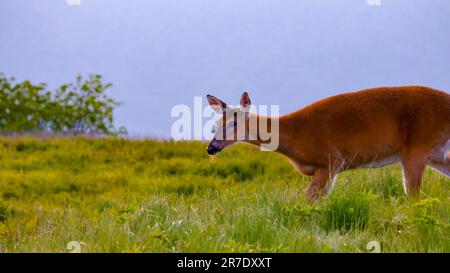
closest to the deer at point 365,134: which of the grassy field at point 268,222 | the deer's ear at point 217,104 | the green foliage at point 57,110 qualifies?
the deer's ear at point 217,104

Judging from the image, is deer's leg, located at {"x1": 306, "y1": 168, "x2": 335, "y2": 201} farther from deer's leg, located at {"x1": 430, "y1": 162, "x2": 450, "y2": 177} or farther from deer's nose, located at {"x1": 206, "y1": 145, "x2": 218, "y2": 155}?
deer's leg, located at {"x1": 430, "y1": 162, "x2": 450, "y2": 177}

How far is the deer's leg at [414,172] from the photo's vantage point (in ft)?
30.5

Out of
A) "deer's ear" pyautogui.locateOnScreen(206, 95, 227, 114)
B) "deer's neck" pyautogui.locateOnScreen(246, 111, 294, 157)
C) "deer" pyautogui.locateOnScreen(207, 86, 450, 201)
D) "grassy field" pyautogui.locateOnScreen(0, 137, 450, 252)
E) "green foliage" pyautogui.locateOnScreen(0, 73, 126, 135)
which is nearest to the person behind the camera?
"grassy field" pyautogui.locateOnScreen(0, 137, 450, 252)

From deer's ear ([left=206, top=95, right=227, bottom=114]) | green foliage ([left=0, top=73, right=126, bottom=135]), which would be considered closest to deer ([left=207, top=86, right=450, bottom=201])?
deer's ear ([left=206, top=95, right=227, bottom=114])

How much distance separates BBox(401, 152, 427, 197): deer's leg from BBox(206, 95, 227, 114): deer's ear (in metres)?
2.41

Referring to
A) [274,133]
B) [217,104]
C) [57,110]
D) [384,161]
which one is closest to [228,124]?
[217,104]

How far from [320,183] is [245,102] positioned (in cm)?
141

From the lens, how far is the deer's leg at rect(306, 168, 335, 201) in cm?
935

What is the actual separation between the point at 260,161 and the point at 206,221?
400 inches

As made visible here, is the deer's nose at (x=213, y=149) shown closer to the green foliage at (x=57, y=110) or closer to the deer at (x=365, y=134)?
the deer at (x=365, y=134)

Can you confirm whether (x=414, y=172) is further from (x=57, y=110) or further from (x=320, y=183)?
(x=57, y=110)

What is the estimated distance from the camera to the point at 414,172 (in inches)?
367

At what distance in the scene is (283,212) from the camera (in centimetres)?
802
